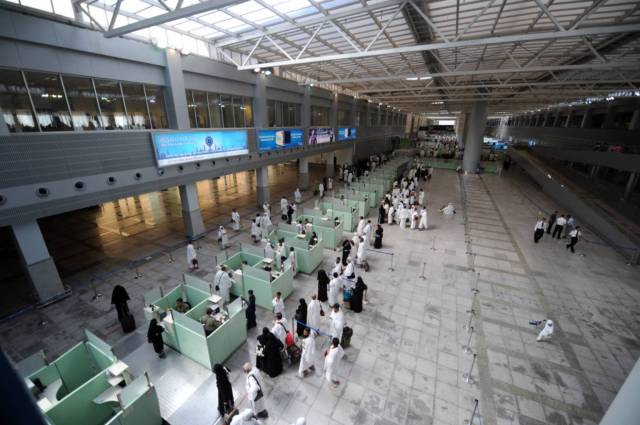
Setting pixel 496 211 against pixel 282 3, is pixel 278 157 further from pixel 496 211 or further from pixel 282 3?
pixel 496 211

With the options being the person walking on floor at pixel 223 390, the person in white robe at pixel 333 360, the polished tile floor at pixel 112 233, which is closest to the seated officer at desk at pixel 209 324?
the person walking on floor at pixel 223 390

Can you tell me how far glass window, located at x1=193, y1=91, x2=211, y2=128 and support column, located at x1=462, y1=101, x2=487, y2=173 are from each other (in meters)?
27.0

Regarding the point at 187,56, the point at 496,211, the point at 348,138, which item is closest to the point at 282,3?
the point at 187,56

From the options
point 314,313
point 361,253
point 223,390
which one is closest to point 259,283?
point 314,313

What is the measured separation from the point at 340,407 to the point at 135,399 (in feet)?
13.9

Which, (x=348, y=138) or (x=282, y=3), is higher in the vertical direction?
(x=282, y=3)

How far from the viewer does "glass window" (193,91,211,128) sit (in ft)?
47.4

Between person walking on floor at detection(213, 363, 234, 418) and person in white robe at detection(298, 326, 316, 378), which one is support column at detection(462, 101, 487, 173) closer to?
person in white robe at detection(298, 326, 316, 378)

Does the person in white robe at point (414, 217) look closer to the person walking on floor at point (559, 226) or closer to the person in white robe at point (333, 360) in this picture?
the person walking on floor at point (559, 226)

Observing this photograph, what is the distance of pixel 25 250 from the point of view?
31.5 feet

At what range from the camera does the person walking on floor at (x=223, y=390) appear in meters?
6.04

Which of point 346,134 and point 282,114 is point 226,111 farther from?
point 346,134

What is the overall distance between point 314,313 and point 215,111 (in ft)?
39.7

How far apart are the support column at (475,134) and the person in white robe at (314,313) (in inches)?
1160
